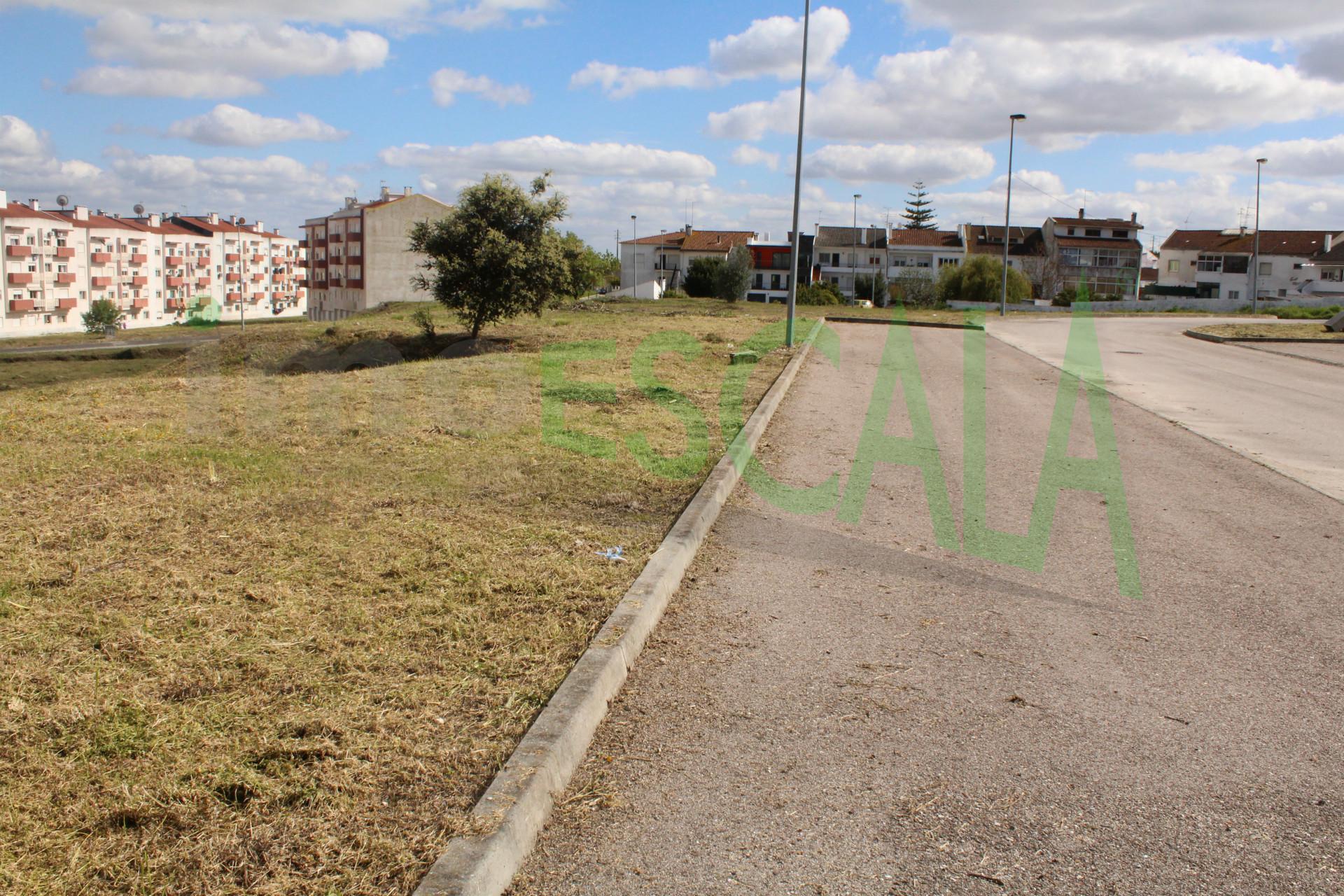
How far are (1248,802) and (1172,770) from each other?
25cm

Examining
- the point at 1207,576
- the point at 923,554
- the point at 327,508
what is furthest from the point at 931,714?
the point at 327,508

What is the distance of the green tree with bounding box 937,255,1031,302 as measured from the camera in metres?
62.9

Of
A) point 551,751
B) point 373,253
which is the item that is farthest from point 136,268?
point 551,751

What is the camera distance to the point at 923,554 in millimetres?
6219

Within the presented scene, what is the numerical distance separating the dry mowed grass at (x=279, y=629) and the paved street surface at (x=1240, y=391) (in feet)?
20.4

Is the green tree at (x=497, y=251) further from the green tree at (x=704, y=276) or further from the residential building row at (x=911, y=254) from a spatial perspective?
the residential building row at (x=911, y=254)

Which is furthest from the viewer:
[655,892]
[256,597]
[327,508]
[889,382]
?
[889,382]

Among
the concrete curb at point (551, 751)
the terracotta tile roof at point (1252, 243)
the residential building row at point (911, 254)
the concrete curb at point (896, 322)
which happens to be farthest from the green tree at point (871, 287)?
the concrete curb at point (551, 751)

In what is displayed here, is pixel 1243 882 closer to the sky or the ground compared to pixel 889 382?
closer to the ground

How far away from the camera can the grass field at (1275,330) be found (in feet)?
96.7

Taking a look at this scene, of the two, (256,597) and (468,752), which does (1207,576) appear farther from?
(256,597)

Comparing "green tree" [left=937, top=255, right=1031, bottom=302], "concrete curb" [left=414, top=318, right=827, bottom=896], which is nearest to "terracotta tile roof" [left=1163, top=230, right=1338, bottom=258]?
"green tree" [left=937, top=255, right=1031, bottom=302]

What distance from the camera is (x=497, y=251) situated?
20047 millimetres

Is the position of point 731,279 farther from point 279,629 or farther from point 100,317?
point 279,629
